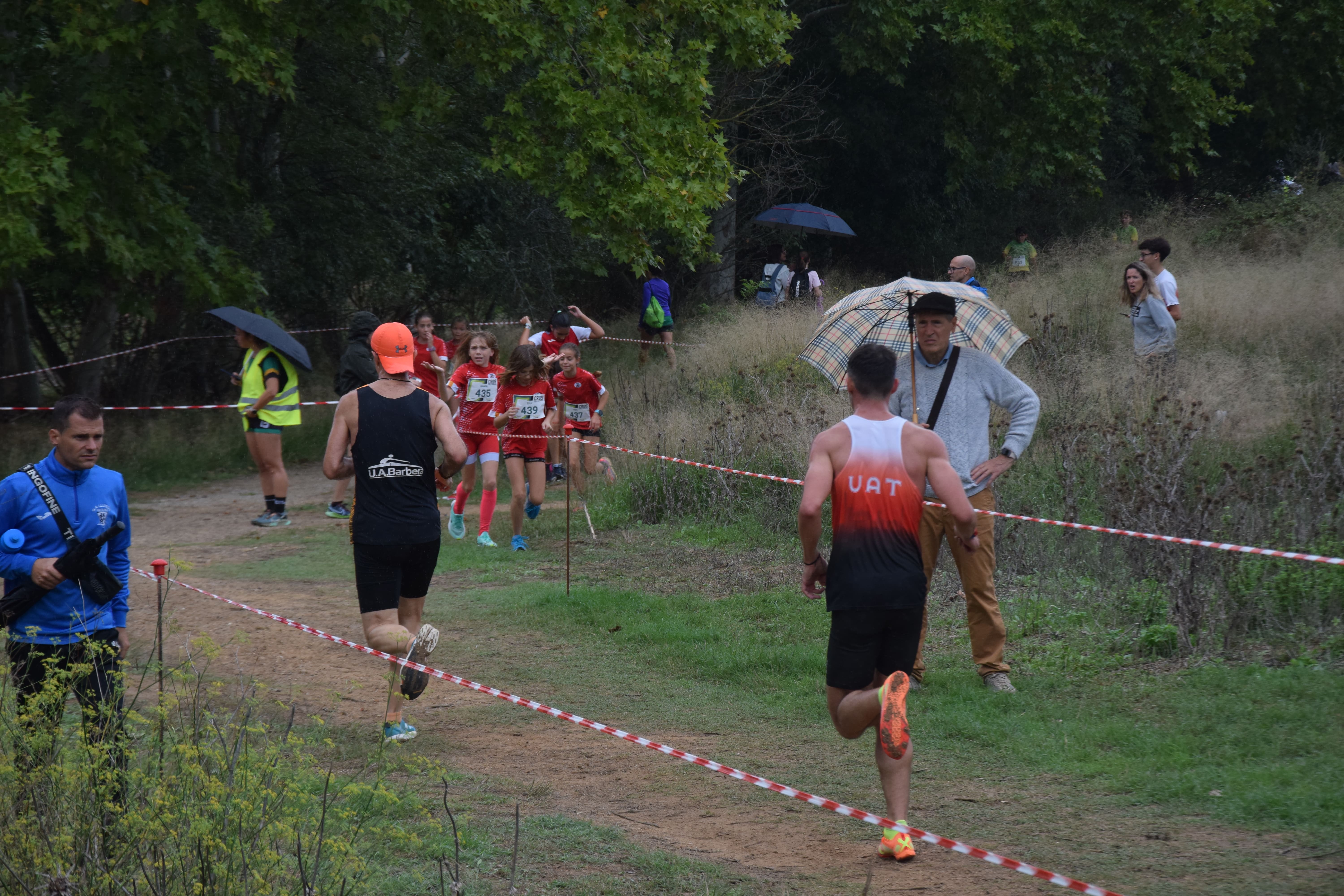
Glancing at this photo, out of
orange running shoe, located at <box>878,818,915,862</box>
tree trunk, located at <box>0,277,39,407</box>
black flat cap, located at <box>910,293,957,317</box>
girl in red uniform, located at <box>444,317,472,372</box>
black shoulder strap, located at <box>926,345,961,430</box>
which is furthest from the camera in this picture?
tree trunk, located at <box>0,277,39,407</box>

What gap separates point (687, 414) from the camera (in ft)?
46.9

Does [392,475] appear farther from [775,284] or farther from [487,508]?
[775,284]

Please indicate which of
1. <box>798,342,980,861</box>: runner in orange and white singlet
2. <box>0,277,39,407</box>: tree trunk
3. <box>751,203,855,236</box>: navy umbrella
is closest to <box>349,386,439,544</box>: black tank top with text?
<box>798,342,980,861</box>: runner in orange and white singlet

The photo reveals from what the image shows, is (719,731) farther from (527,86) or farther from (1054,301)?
(1054,301)

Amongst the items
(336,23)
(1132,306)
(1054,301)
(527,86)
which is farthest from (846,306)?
(1054,301)

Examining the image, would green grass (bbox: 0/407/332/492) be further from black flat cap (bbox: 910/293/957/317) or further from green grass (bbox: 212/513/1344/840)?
black flat cap (bbox: 910/293/957/317)

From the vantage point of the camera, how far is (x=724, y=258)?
26.7 metres

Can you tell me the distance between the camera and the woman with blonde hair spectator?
1190 centimetres

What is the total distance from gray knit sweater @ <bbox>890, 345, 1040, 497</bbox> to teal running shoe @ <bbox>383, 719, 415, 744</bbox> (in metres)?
3.02

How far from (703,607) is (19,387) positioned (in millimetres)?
11118

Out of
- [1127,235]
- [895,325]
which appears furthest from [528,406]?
[1127,235]

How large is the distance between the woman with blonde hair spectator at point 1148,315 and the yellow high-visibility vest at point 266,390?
8.26 m

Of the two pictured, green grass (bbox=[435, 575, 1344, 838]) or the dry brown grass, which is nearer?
green grass (bbox=[435, 575, 1344, 838])

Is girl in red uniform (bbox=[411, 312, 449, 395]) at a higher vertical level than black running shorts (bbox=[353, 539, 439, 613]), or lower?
higher
